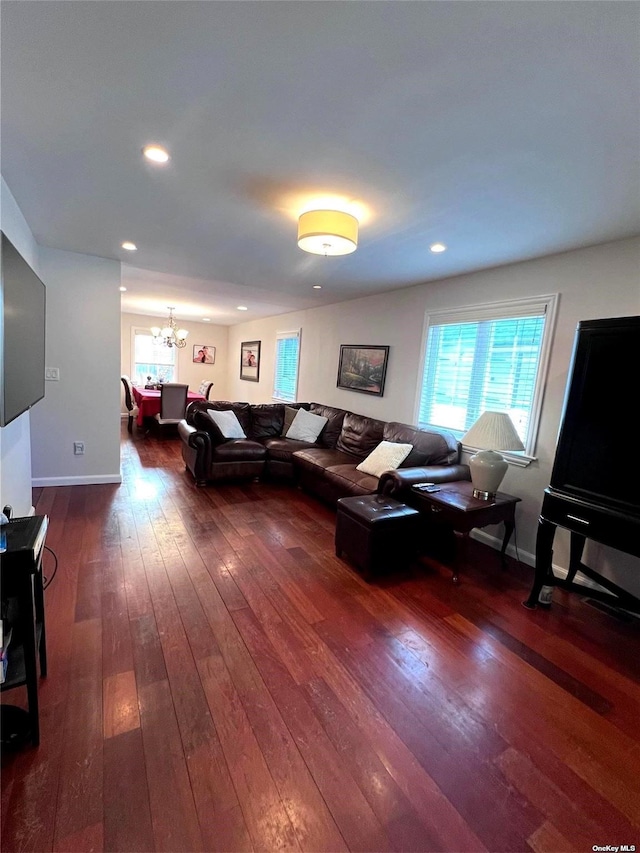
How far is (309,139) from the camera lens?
158cm

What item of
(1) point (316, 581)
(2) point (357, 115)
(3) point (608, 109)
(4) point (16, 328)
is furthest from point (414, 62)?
(1) point (316, 581)

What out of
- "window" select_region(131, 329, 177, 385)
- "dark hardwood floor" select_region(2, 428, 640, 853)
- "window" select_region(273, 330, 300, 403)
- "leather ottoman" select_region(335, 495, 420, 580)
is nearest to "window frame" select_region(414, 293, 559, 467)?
"leather ottoman" select_region(335, 495, 420, 580)

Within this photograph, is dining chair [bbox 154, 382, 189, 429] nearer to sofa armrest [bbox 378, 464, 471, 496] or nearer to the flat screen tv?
sofa armrest [bbox 378, 464, 471, 496]

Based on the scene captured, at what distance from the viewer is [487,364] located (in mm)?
3336

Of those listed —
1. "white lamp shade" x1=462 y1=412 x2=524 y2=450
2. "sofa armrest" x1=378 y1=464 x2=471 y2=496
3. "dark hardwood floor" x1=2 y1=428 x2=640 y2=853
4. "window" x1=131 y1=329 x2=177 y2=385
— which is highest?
"window" x1=131 y1=329 x2=177 y2=385

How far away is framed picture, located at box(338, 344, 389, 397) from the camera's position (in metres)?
4.55

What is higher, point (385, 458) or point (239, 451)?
point (385, 458)

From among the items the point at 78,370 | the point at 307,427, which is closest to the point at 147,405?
the point at 78,370

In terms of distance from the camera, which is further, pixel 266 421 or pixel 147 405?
pixel 147 405

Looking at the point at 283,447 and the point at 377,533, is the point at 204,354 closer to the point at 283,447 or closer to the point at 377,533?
the point at 283,447

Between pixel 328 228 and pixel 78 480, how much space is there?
3740 mm

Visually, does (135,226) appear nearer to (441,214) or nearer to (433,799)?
(441,214)

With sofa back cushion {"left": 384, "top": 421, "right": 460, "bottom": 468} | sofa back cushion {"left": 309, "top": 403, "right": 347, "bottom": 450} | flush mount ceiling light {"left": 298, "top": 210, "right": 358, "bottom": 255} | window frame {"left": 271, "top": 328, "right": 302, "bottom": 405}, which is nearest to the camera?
flush mount ceiling light {"left": 298, "top": 210, "right": 358, "bottom": 255}

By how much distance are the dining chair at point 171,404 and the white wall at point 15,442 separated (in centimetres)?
339
